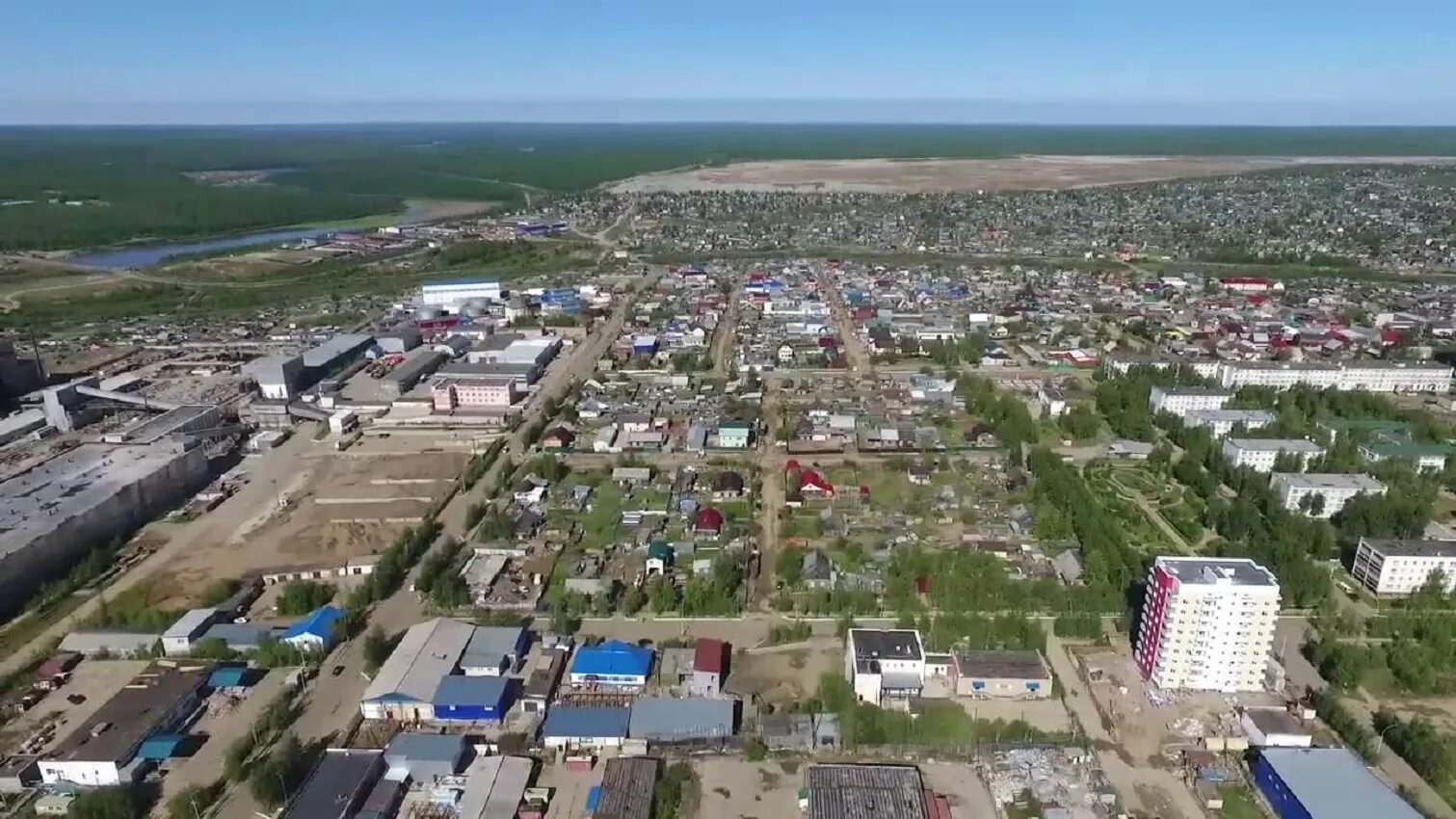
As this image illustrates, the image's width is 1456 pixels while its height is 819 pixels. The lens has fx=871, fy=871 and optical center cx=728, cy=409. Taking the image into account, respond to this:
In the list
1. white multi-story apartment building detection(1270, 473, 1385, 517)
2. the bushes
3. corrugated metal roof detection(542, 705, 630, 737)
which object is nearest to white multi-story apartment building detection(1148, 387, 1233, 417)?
white multi-story apartment building detection(1270, 473, 1385, 517)

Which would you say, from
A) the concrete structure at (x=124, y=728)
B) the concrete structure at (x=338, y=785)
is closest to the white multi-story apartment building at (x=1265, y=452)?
the concrete structure at (x=338, y=785)

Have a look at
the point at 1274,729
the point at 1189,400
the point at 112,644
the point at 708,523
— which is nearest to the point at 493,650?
the point at 708,523

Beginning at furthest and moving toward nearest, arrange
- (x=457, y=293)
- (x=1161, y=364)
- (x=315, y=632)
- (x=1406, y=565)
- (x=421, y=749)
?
(x=457, y=293)
(x=1161, y=364)
(x=1406, y=565)
(x=315, y=632)
(x=421, y=749)

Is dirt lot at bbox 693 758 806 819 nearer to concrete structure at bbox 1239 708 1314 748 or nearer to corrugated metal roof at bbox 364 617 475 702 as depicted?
corrugated metal roof at bbox 364 617 475 702

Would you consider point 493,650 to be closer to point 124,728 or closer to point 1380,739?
point 124,728

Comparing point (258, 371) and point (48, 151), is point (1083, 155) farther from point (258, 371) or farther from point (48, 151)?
point (48, 151)

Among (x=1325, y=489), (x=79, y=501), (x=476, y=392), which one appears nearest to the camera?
(x=79, y=501)

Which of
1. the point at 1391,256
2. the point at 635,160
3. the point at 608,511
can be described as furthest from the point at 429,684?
the point at 635,160
